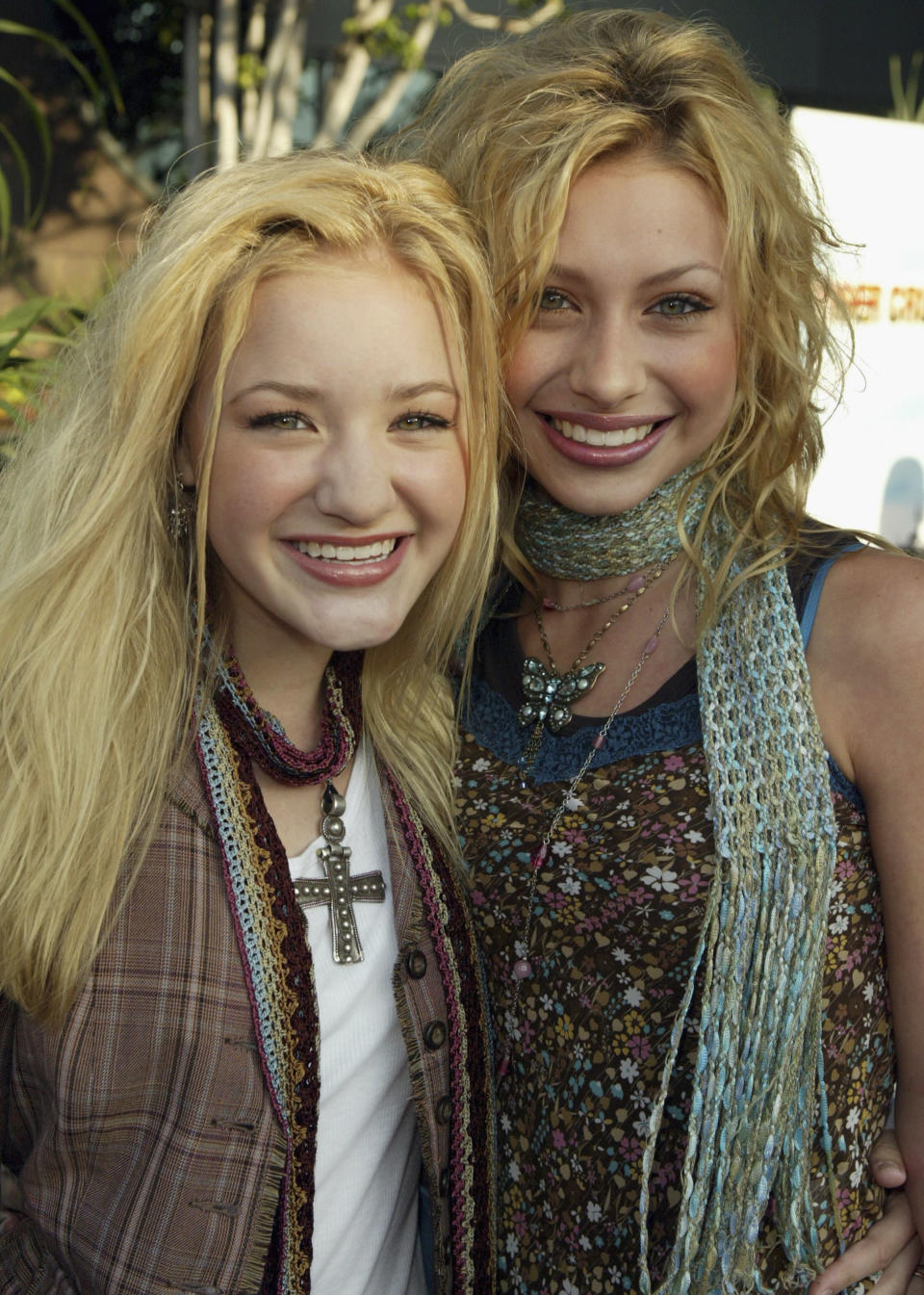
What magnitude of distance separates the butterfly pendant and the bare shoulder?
345mm

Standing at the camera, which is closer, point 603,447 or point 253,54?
point 603,447

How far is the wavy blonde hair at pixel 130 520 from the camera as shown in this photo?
1.58m

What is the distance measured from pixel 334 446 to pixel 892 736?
2.65ft

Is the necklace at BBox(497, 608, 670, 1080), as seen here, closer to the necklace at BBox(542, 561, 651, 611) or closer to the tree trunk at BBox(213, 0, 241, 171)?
the necklace at BBox(542, 561, 651, 611)

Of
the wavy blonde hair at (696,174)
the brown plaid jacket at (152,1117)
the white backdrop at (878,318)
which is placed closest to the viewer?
the brown plaid jacket at (152,1117)

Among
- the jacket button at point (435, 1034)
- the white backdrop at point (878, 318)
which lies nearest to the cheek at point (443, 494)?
the jacket button at point (435, 1034)

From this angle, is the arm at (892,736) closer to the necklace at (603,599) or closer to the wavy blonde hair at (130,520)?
the necklace at (603,599)

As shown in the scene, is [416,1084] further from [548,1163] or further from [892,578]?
[892,578]

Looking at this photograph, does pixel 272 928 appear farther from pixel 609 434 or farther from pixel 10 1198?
pixel 609 434

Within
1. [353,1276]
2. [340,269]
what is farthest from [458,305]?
[353,1276]

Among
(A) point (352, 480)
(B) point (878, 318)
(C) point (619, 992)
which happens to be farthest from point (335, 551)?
A: (B) point (878, 318)

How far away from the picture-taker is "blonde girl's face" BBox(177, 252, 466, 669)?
1.57 metres

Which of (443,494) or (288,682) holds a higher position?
(443,494)

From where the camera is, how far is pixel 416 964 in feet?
5.71
